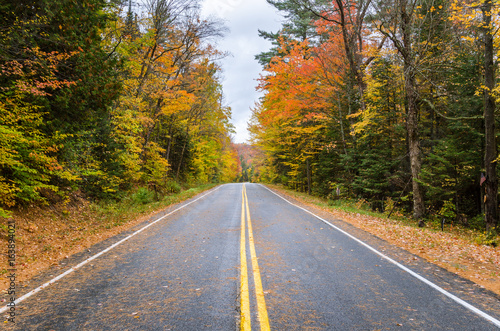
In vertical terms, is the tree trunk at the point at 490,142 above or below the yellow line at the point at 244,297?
above

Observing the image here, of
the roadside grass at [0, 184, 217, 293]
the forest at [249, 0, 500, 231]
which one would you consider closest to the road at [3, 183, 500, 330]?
the roadside grass at [0, 184, 217, 293]

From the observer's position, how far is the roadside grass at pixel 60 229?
5453 mm

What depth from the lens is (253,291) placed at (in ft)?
13.0

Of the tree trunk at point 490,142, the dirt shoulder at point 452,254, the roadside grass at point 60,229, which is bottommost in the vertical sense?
the dirt shoulder at point 452,254

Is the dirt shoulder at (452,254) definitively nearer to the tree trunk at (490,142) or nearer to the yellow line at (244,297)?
the tree trunk at (490,142)

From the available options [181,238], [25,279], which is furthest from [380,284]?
[25,279]

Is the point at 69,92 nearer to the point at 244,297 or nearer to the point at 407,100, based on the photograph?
the point at 244,297

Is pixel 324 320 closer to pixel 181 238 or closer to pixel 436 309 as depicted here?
pixel 436 309

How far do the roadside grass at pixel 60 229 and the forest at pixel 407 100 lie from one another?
1213 cm

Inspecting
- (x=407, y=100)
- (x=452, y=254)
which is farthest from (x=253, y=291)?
(x=407, y=100)

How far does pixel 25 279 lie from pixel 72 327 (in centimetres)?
245

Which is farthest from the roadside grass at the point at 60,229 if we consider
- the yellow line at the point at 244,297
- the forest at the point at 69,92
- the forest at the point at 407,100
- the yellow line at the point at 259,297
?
the forest at the point at 407,100

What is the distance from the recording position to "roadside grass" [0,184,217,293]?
17.9 ft

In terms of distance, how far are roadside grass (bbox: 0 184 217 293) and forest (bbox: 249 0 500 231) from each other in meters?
12.1
